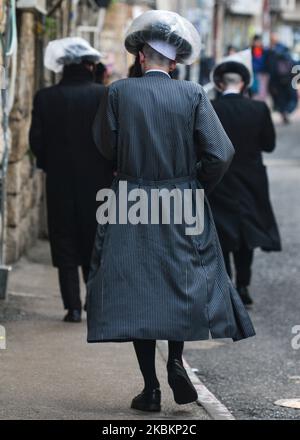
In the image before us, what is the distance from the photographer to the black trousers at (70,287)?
31.6ft

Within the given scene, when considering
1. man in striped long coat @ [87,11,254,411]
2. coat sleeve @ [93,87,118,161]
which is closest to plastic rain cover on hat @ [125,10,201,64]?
man in striped long coat @ [87,11,254,411]

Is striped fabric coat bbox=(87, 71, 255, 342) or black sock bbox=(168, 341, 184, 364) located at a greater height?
striped fabric coat bbox=(87, 71, 255, 342)

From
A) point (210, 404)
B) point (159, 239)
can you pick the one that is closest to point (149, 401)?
point (210, 404)

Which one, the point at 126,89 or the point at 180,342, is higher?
the point at 126,89

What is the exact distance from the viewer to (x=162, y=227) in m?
6.77

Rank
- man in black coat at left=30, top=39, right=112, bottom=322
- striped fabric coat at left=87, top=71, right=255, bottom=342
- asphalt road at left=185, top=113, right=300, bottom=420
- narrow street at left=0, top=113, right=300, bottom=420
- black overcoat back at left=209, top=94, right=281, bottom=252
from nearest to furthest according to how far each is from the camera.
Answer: striped fabric coat at left=87, top=71, right=255, bottom=342 → narrow street at left=0, top=113, right=300, bottom=420 → asphalt road at left=185, top=113, right=300, bottom=420 → man in black coat at left=30, top=39, right=112, bottom=322 → black overcoat back at left=209, top=94, right=281, bottom=252

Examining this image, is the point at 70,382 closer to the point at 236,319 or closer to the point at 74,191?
the point at 236,319

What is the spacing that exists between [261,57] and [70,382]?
2646cm

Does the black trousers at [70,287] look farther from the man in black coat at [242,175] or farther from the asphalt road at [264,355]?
the man in black coat at [242,175]

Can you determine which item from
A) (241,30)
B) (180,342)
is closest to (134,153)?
(180,342)

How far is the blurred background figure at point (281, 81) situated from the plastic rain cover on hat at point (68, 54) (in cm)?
2286

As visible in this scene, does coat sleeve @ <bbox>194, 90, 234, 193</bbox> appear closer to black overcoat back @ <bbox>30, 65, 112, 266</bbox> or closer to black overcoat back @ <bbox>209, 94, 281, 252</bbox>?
black overcoat back @ <bbox>30, 65, 112, 266</bbox>

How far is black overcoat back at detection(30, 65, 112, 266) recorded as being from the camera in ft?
31.1
